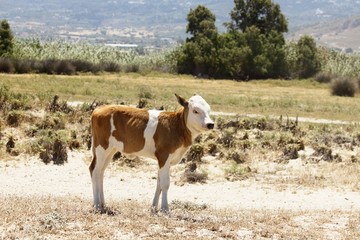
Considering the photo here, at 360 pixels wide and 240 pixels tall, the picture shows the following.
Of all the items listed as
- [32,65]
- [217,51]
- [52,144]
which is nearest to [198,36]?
[217,51]

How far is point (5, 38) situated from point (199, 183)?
1586 inches

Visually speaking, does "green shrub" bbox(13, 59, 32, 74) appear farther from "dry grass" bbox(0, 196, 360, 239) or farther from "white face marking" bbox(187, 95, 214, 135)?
"white face marking" bbox(187, 95, 214, 135)

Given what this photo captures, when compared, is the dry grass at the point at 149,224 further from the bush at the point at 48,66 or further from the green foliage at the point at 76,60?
the bush at the point at 48,66

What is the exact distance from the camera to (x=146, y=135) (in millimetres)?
11195

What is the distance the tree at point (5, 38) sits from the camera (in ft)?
173

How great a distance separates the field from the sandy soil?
2 cm

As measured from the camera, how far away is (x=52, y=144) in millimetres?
18172

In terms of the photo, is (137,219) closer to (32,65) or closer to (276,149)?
(276,149)

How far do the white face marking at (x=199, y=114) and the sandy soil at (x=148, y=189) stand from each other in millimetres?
3632

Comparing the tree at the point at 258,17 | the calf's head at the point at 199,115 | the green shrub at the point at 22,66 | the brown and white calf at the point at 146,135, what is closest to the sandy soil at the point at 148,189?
the brown and white calf at the point at 146,135

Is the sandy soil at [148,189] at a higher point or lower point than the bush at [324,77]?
lower

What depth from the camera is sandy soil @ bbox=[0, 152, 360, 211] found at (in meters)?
14.9

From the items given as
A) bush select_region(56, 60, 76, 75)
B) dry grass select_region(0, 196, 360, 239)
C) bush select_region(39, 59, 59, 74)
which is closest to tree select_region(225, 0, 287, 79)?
bush select_region(56, 60, 76, 75)

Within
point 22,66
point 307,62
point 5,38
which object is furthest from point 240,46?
point 22,66
